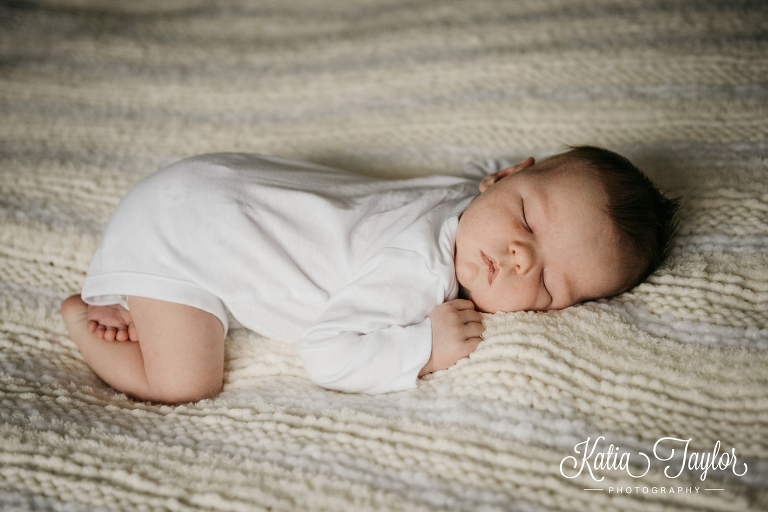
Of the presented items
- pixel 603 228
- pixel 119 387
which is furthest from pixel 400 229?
pixel 119 387

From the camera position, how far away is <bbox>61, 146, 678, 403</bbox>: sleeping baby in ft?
3.04

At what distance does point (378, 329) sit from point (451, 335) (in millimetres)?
127

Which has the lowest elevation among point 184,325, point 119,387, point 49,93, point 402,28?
point 119,387

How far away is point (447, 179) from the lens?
1191 millimetres

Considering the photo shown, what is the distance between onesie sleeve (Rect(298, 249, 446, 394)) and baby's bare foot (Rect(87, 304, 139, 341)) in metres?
0.36

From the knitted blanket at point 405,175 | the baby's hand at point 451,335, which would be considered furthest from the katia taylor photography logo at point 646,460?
the baby's hand at point 451,335

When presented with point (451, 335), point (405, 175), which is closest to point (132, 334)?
point (451, 335)

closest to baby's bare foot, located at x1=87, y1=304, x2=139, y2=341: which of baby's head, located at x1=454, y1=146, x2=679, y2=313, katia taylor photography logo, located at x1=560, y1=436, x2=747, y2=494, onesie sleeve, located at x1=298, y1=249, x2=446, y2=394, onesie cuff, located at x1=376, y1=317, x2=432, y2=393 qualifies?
onesie sleeve, located at x1=298, y1=249, x2=446, y2=394

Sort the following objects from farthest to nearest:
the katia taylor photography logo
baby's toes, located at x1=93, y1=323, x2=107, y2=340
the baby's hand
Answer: baby's toes, located at x1=93, y1=323, x2=107, y2=340 < the baby's hand < the katia taylor photography logo

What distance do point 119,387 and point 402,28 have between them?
1207 mm

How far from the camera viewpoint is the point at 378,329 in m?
0.94

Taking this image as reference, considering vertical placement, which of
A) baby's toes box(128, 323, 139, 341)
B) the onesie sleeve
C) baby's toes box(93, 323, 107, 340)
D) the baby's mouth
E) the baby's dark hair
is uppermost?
the baby's dark hair

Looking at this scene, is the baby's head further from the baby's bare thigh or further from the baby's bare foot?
the baby's bare foot

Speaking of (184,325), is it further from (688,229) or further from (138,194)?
(688,229)
